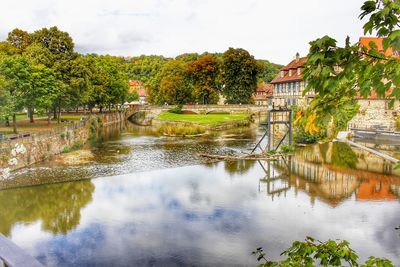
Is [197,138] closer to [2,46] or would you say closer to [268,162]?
[268,162]

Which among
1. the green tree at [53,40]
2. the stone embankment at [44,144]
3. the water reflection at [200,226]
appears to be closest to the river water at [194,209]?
the water reflection at [200,226]

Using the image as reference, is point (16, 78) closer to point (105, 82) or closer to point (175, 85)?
point (105, 82)

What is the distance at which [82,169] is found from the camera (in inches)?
1093

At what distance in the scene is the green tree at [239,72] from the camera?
7681 cm

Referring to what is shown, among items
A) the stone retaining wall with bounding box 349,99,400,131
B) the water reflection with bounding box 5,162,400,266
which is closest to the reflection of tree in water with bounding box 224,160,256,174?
the water reflection with bounding box 5,162,400,266

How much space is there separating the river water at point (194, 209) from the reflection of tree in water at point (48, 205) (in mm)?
55

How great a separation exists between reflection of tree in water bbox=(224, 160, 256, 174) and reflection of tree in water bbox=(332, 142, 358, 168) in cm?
659

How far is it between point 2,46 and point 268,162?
121ft

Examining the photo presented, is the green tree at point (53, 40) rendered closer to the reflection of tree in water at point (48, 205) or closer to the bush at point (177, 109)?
the reflection of tree in water at point (48, 205)

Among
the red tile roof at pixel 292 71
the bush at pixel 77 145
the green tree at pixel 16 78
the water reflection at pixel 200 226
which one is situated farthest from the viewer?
the red tile roof at pixel 292 71

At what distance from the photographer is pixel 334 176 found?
993 inches

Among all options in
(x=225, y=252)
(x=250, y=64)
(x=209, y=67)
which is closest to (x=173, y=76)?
(x=209, y=67)

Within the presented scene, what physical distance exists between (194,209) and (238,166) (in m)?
11.5

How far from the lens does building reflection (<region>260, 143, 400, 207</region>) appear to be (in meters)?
21.2
